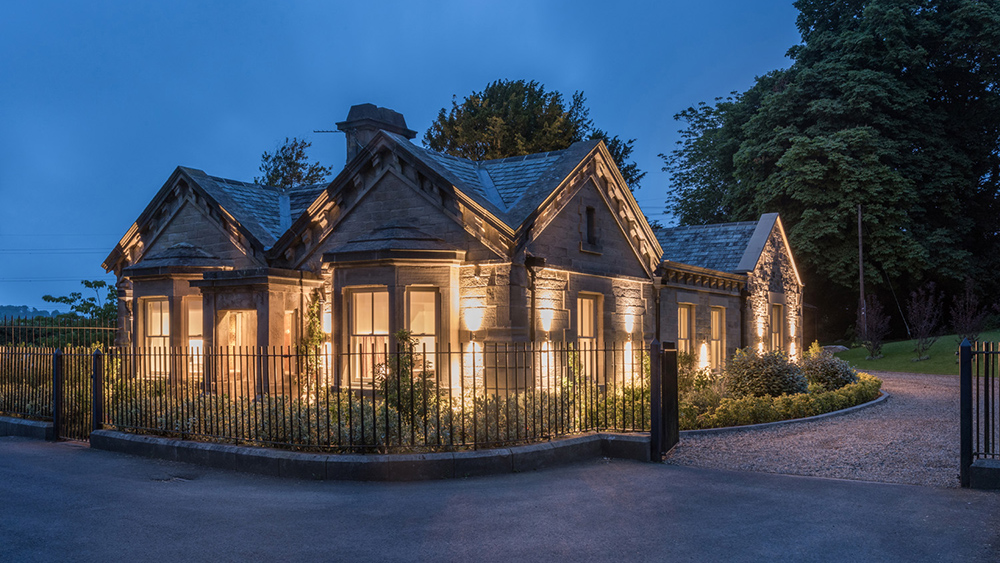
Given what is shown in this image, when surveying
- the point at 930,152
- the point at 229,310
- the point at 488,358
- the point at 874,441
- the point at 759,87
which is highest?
the point at 759,87

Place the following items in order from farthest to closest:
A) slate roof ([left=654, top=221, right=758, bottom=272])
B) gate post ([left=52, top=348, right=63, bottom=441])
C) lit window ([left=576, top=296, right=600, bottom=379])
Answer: slate roof ([left=654, top=221, right=758, bottom=272]) < lit window ([left=576, top=296, right=600, bottom=379]) < gate post ([left=52, top=348, right=63, bottom=441])

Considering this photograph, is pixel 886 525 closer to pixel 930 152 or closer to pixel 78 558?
pixel 78 558

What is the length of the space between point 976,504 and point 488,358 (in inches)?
320

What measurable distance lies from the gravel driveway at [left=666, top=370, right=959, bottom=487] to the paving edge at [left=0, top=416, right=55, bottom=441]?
10.3m

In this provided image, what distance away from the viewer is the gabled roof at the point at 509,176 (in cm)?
1405

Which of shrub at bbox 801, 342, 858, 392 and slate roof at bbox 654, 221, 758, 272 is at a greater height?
slate roof at bbox 654, 221, 758, 272

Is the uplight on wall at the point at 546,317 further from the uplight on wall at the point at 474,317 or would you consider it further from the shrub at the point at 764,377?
the shrub at the point at 764,377

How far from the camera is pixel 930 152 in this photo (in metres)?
36.0

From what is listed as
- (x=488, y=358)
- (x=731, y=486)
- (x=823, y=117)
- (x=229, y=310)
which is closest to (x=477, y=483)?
(x=731, y=486)

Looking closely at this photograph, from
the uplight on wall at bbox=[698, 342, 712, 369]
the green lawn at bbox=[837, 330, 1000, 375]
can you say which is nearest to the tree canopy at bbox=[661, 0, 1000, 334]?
the green lawn at bbox=[837, 330, 1000, 375]

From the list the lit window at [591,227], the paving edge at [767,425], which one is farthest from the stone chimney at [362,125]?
the paving edge at [767,425]

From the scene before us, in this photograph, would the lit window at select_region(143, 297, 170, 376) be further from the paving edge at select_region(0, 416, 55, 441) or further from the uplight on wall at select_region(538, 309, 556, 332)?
the uplight on wall at select_region(538, 309, 556, 332)

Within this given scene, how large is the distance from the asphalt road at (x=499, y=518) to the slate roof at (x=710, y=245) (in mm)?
14806

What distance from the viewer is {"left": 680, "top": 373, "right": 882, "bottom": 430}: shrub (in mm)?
13320
